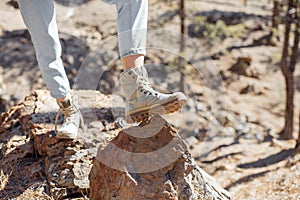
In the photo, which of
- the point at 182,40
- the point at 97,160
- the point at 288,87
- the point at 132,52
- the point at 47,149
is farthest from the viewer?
the point at 182,40

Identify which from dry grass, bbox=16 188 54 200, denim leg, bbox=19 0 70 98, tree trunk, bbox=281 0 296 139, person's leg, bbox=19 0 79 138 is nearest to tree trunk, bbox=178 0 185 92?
tree trunk, bbox=281 0 296 139

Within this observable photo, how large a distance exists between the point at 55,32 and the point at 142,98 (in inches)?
31.3

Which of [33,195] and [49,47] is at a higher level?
[49,47]

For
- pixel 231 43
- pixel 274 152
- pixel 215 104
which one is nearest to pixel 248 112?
pixel 215 104


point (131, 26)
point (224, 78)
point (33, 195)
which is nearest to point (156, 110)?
point (131, 26)

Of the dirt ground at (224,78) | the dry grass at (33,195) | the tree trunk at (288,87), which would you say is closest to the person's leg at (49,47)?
the dry grass at (33,195)

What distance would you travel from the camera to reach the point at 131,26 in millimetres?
2566

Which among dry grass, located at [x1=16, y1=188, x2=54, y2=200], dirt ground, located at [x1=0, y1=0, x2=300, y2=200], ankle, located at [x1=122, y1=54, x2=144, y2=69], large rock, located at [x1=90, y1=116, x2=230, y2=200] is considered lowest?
dirt ground, located at [x1=0, y1=0, x2=300, y2=200]

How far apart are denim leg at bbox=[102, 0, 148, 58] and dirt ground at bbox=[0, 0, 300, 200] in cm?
289

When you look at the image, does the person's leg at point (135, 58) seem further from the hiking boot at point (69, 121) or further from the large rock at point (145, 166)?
the hiking boot at point (69, 121)

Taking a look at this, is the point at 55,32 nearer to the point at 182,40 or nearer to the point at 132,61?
the point at 132,61

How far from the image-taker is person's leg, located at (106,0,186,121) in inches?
100

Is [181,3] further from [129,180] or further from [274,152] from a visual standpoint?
[129,180]

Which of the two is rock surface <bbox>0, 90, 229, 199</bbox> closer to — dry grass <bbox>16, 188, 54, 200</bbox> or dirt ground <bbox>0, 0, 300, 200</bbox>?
dry grass <bbox>16, 188, 54, 200</bbox>
